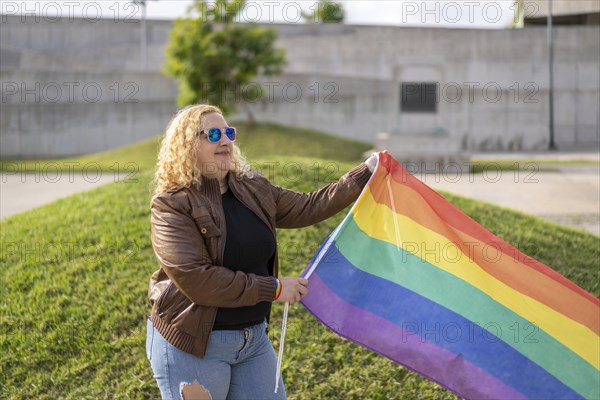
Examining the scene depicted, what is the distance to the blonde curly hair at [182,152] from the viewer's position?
10.6 feet

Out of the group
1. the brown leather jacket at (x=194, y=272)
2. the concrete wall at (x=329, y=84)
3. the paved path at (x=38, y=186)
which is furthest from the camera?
the concrete wall at (x=329, y=84)

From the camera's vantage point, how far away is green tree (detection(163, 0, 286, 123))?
24359mm

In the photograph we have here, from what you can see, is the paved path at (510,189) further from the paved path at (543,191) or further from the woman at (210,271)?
the woman at (210,271)

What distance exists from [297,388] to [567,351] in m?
2.15

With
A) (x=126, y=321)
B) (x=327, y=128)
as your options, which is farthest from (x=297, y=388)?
(x=327, y=128)

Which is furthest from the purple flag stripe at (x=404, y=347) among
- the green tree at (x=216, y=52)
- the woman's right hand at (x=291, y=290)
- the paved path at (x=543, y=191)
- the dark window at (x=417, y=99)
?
the green tree at (x=216, y=52)

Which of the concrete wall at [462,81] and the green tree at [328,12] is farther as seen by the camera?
the green tree at [328,12]

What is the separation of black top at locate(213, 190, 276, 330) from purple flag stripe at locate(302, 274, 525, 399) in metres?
0.40

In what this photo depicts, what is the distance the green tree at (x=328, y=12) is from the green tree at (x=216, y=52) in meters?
23.9

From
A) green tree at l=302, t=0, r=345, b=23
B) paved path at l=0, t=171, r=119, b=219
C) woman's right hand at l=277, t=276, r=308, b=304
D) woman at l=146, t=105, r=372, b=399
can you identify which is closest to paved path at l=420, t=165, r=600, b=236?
paved path at l=0, t=171, r=119, b=219

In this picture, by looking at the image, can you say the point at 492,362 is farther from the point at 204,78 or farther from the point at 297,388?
the point at 204,78

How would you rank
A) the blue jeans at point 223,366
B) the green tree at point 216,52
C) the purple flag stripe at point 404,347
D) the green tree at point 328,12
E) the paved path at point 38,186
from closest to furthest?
the blue jeans at point 223,366
the purple flag stripe at point 404,347
the paved path at point 38,186
the green tree at point 216,52
the green tree at point 328,12

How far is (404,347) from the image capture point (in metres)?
3.73

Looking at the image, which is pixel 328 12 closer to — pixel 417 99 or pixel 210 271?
pixel 417 99
